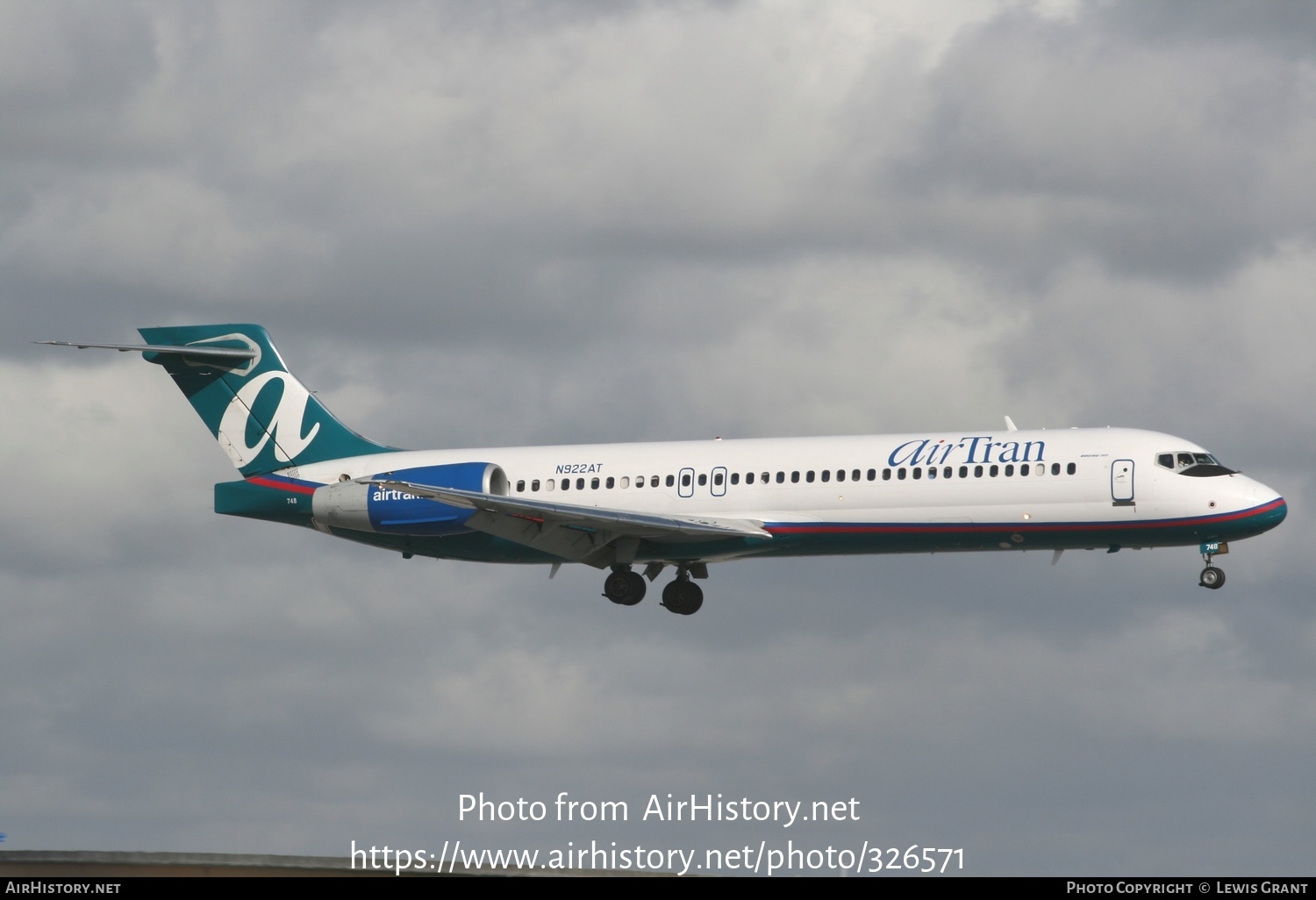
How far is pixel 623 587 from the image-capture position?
2148 inches

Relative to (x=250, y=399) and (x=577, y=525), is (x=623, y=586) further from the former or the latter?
(x=250, y=399)

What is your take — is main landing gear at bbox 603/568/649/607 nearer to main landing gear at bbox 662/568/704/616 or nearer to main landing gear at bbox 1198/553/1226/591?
main landing gear at bbox 662/568/704/616

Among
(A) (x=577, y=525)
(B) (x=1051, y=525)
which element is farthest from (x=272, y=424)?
(B) (x=1051, y=525)

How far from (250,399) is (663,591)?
1321 cm

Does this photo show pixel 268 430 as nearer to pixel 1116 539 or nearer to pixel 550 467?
pixel 550 467

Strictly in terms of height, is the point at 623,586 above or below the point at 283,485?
below

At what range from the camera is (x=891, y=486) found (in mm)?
49719

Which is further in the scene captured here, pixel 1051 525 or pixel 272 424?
pixel 272 424

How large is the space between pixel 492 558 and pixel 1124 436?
16.8m

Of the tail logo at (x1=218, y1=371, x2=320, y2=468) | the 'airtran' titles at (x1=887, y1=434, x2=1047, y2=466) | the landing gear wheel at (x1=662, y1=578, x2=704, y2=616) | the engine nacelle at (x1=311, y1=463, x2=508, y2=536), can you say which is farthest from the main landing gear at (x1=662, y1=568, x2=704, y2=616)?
the tail logo at (x1=218, y1=371, x2=320, y2=468)

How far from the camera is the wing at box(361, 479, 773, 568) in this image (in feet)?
167
